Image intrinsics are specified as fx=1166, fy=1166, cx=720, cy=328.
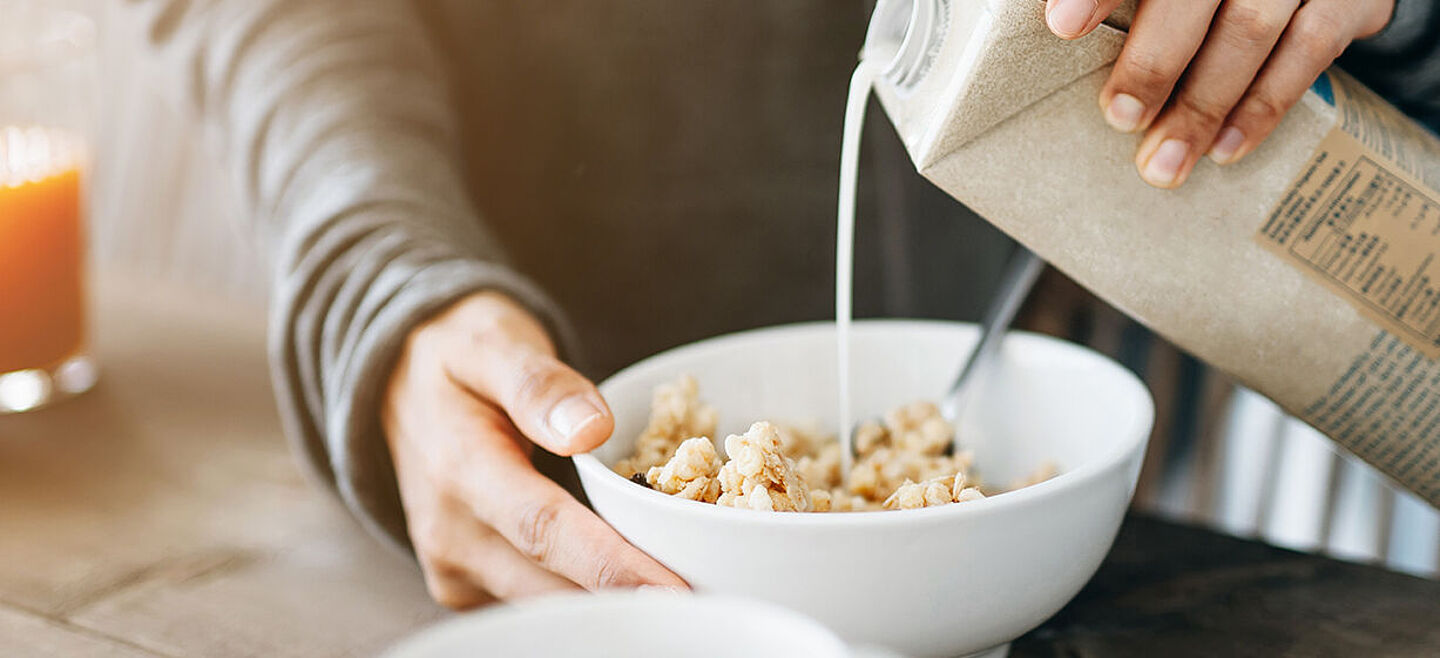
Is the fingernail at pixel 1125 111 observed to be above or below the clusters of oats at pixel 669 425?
above

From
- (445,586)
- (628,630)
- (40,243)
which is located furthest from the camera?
(40,243)

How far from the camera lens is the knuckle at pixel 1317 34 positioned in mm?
520

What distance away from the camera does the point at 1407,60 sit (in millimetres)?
657

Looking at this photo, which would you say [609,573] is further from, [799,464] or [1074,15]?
[1074,15]

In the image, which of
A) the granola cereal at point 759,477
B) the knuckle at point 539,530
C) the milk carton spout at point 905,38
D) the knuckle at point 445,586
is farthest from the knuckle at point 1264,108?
the knuckle at point 445,586

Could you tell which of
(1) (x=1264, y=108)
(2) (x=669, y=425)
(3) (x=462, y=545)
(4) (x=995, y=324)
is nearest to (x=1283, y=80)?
(1) (x=1264, y=108)

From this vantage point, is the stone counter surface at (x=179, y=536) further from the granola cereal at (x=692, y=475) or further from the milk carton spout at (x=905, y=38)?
the milk carton spout at (x=905, y=38)

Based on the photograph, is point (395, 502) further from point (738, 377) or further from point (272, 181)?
point (272, 181)

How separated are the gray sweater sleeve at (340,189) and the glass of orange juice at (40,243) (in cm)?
11

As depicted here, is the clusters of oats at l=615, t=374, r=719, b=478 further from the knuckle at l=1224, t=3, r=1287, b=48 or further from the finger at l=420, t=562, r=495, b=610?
the knuckle at l=1224, t=3, r=1287, b=48

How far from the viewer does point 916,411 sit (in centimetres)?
69

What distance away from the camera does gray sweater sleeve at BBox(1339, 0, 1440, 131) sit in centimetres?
62

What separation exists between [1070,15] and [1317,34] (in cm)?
14

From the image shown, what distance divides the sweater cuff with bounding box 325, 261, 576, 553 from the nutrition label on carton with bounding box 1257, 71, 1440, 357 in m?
0.44
